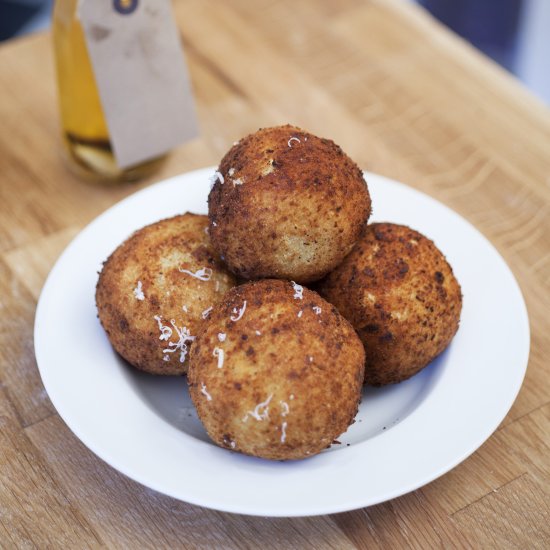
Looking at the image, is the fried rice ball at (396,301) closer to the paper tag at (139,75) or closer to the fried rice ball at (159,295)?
the fried rice ball at (159,295)

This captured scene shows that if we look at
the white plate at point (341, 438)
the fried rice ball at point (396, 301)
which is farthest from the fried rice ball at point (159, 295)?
the fried rice ball at point (396, 301)

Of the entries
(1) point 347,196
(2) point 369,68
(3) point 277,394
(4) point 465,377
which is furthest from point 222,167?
(2) point 369,68

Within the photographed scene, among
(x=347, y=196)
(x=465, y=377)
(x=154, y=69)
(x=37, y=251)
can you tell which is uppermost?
(x=347, y=196)

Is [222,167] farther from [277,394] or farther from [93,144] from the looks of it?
[93,144]

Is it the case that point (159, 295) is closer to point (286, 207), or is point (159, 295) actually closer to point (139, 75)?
point (286, 207)

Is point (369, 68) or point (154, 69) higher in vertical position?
point (154, 69)

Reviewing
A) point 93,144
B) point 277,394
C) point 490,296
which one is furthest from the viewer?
point 93,144

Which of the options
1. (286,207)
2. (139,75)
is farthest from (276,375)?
(139,75)
